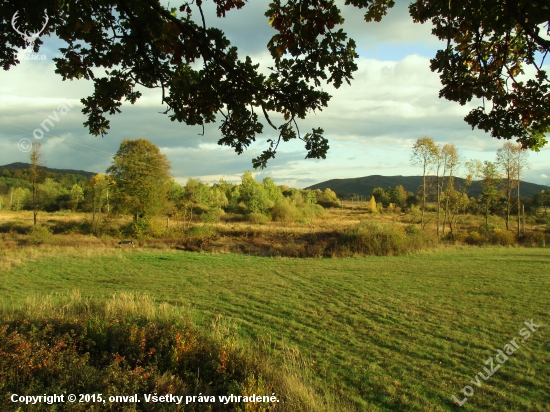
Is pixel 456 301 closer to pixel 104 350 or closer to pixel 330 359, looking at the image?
pixel 330 359

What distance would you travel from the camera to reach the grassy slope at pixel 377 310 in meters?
5.02

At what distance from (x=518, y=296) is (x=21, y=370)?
12875 millimetres

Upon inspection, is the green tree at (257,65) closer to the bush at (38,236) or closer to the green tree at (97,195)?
the bush at (38,236)

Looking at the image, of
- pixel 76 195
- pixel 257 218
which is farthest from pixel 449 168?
pixel 76 195

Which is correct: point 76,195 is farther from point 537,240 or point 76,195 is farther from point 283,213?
point 537,240

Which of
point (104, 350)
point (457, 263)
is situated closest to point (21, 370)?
point (104, 350)

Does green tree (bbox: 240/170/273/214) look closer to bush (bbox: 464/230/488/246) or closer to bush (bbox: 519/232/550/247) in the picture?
bush (bbox: 464/230/488/246)

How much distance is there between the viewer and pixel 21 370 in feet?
11.5

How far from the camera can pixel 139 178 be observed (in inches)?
1182

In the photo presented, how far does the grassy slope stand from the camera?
16.5 ft

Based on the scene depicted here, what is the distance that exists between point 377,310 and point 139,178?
84.3 feet

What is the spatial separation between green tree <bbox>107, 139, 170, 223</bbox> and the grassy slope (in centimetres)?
1029

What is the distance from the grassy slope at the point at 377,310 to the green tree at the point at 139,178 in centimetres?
1029

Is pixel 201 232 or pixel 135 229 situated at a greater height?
pixel 135 229
